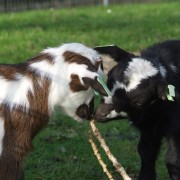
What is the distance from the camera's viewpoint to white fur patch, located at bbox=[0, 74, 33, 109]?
4.54 m

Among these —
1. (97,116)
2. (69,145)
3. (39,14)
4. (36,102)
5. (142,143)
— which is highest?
(36,102)

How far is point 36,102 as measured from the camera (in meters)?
4.57

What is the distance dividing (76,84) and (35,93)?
0.30 metres

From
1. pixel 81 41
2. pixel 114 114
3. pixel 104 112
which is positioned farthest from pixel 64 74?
pixel 81 41

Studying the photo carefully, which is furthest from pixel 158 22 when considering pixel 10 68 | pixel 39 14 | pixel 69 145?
pixel 10 68

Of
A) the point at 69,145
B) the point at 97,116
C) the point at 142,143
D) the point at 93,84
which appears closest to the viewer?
the point at 93,84

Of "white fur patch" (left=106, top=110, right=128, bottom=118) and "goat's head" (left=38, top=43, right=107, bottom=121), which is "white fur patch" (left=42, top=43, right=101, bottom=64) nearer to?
"goat's head" (left=38, top=43, right=107, bottom=121)

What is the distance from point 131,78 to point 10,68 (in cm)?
121

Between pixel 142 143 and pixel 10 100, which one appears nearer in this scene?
pixel 10 100

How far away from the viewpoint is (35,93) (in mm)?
4551

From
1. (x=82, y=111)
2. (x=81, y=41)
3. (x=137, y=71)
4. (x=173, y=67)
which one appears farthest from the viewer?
(x=81, y=41)

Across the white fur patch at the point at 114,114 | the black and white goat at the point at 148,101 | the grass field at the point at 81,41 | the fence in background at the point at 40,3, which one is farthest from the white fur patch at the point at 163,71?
the fence in background at the point at 40,3

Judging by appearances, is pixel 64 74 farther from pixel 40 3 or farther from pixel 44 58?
pixel 40 3

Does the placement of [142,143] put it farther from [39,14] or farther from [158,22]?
[39,14]
